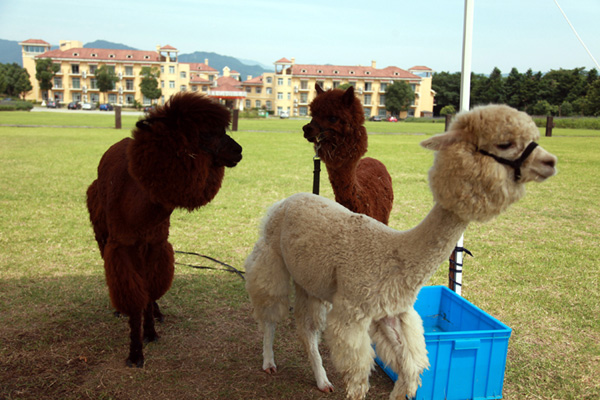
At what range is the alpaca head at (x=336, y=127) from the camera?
3.28 m

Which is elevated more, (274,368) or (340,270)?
(340,270)

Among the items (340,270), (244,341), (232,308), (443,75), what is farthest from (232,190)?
(443,75)

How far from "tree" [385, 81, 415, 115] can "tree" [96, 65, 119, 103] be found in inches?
1923

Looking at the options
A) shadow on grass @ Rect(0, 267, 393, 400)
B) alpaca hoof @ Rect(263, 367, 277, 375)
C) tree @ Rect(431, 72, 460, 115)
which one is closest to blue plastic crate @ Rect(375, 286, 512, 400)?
shadow on grass @ Rect(0, 267, 393, 400)

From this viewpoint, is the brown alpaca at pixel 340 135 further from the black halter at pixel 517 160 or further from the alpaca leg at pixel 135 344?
the alpaca leg at pixel 135 344

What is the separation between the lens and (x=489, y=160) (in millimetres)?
1848

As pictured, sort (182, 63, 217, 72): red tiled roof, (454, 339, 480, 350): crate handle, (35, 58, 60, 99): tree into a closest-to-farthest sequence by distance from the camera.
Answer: (454, 339, 480, 350): crate handle, (35, 58, 60, 99): tree, (182, 63, 217, 72): red tiled roof

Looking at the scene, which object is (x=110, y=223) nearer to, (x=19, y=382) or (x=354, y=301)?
(x=19, y=382)

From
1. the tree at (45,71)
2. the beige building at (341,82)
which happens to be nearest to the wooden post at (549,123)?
the beige building at (341,82)

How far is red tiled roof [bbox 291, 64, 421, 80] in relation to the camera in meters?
82.6

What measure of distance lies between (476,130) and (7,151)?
1633 cm

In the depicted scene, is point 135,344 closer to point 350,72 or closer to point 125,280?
point 125,280

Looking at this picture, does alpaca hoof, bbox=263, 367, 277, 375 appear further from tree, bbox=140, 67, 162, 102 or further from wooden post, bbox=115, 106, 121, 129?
tree, bbox=140, 67, 162, 102

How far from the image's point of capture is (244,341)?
146 inches
